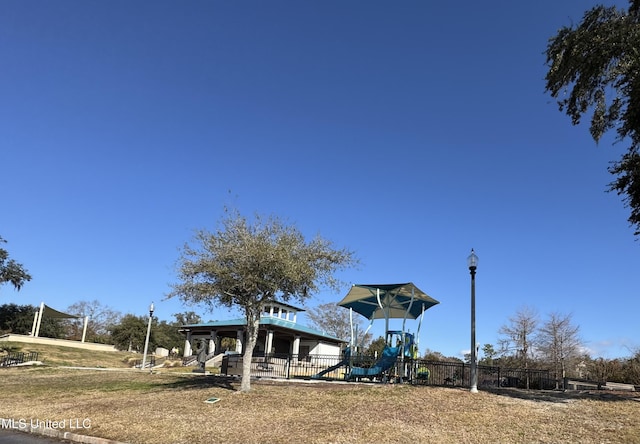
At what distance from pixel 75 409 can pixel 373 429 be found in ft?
30.1

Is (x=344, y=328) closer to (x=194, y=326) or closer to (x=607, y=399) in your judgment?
(x=194, y=326)

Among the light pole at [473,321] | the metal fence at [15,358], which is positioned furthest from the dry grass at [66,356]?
the light pole at [473,321]

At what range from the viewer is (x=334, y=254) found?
54.2 ft

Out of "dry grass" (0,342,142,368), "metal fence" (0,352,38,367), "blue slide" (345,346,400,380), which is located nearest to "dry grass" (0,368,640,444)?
"blue slide" (345,346,400,380)

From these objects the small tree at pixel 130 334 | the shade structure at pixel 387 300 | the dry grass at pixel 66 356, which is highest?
the shade structure at pixel 387 300

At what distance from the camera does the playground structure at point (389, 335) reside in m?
18.1

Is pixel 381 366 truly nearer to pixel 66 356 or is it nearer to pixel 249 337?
pixel 249 337

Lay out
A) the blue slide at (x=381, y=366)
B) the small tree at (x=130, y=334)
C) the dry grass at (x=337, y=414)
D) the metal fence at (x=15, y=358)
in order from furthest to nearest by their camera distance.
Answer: the small tree at (x=130, y=334), the metal fence at (x=15, y=358), the blue slide at (x=381, y=366), the dry grass at (x=337, y=414)

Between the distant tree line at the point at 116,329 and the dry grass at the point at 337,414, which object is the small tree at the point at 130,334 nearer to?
the distant tree line at the point at 116,329

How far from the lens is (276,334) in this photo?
45.2 meters

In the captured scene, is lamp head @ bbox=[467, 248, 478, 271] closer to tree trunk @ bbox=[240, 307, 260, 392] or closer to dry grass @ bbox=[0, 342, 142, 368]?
tree trunk @ bbox=[240, 307, 260, 392]

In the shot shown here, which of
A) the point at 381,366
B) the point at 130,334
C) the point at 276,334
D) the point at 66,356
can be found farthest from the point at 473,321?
the point at 130,334

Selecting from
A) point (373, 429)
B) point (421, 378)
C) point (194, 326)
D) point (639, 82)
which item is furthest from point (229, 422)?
point (194, 326)

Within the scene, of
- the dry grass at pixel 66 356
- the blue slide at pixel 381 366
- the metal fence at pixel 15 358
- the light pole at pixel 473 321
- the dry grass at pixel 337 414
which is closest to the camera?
the dry grass at pixel 337 414
